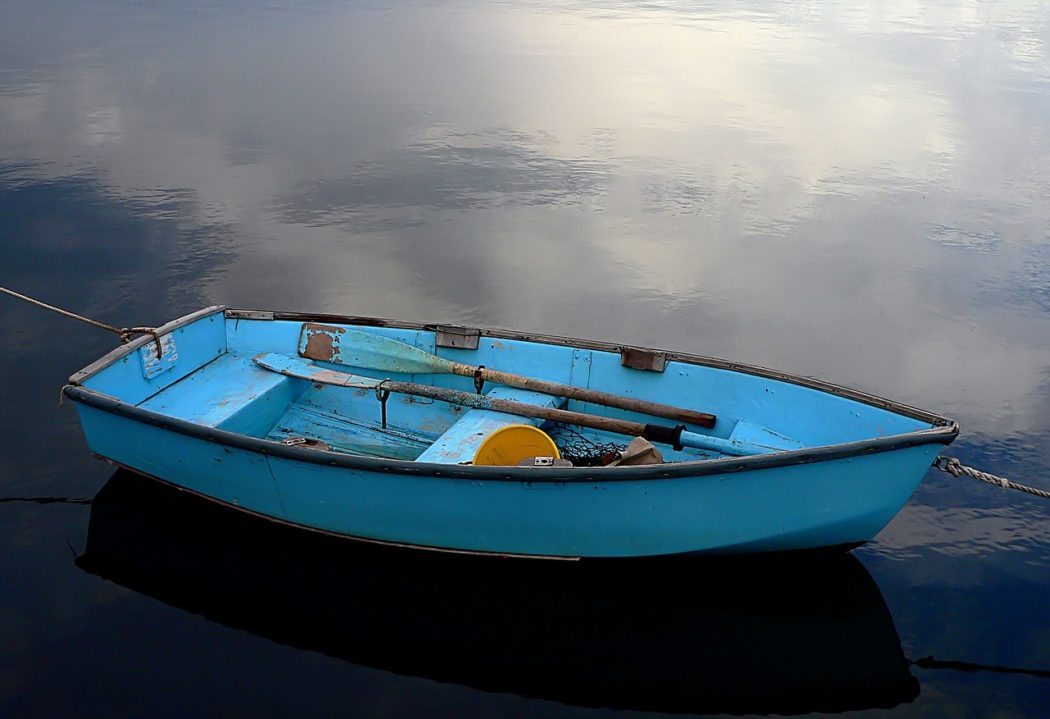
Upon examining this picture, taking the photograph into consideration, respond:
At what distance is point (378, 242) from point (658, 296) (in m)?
4.81

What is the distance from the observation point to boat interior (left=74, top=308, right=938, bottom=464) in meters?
8.50

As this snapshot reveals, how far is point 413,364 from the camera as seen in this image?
961cm

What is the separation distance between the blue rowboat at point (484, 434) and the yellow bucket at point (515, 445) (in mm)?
180

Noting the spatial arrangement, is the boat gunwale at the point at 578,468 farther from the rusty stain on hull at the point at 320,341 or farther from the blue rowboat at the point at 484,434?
the rusty stain on hull at the point at 320,341

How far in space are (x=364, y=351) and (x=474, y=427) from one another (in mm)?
1861

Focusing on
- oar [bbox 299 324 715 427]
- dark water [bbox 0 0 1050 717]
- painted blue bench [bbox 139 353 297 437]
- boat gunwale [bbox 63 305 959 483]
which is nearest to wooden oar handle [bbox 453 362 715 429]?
oar [bbox 299 324 715 427]

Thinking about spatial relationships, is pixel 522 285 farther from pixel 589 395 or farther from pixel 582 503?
pixel 582 503

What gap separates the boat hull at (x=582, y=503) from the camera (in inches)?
285

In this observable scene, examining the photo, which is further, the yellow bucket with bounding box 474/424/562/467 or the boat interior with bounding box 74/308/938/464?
the boat interior with bounding box 74/308/938/464

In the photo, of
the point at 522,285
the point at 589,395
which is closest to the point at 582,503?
the point at 589,395

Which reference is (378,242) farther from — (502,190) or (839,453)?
(839,453)

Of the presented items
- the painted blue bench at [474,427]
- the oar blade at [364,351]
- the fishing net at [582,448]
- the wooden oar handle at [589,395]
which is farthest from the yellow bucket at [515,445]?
the oar blade at [364,351]

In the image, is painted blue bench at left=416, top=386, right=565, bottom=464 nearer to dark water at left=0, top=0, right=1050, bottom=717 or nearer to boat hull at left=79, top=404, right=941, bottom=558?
boat hull at left=79, top=404, right=941, bottom=558

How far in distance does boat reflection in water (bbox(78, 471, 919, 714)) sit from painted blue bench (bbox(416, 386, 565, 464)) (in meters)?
0.93
